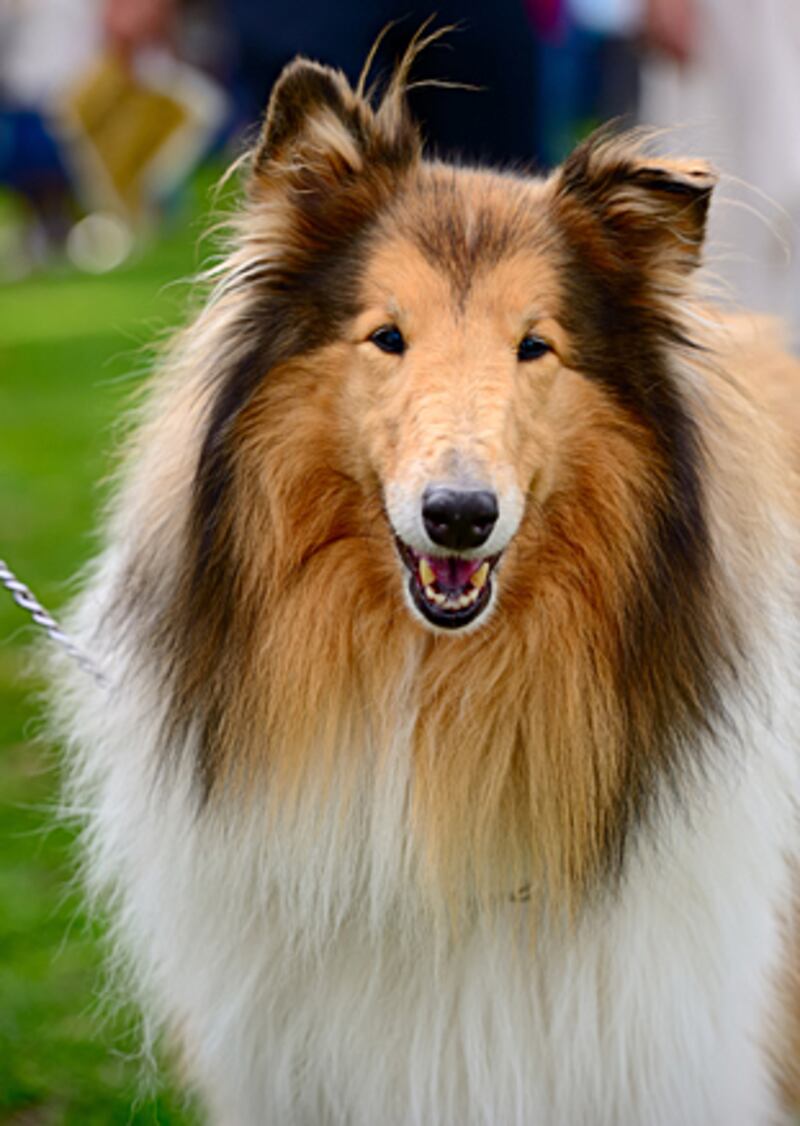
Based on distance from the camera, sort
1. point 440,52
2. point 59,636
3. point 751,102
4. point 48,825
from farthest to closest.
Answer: point 751,102, point 440,52, point 48,825, point 59,636

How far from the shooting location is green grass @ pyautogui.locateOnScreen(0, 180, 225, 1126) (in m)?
3.26

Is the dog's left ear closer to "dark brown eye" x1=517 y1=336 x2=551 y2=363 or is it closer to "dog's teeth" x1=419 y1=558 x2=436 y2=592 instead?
"dark brown eye" x1=517 y1=336 x2=551 y2=363

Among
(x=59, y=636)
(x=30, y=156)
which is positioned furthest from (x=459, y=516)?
(x=30, y=156)

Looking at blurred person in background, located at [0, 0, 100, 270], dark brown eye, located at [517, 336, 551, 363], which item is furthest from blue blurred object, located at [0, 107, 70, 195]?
dark brown eye, located at [517, 336, 551, 363]

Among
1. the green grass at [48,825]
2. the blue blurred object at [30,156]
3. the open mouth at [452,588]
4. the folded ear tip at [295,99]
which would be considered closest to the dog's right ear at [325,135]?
the folded ear tip at [295,99]

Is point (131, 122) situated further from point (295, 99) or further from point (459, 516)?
point (459, 516)

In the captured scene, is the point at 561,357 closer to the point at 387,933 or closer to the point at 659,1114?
the point at 387,933

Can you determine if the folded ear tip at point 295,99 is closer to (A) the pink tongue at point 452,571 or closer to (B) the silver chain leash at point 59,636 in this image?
(A) the pink tongue at point 452,571

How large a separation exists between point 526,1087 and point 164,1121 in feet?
2.94

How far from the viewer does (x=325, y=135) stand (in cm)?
259

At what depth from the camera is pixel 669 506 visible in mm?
2566

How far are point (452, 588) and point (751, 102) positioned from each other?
3708 mm

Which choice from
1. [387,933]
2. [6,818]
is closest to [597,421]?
[387,933]

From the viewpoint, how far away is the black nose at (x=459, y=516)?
227 cm
